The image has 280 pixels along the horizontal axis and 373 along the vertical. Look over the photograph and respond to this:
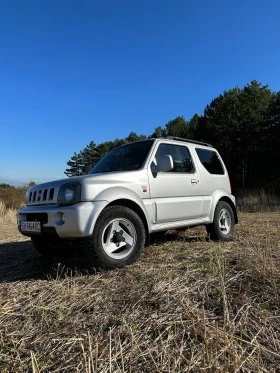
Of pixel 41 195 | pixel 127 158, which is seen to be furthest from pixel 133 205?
pixel 41 195

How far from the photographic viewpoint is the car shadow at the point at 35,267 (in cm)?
353

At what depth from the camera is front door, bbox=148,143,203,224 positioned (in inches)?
165

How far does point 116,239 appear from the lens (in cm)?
359

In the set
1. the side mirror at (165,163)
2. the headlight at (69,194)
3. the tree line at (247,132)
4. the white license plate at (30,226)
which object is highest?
the tree line at (247,132)

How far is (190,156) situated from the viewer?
16.8 feet

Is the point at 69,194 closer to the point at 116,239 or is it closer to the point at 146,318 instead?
the point at 116,239

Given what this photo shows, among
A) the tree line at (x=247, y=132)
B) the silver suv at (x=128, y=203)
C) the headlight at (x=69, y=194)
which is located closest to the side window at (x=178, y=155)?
the silver suv at (x=128, y=203)

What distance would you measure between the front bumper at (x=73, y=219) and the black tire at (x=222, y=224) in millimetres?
2450

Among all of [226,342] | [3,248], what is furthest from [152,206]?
[3,248]

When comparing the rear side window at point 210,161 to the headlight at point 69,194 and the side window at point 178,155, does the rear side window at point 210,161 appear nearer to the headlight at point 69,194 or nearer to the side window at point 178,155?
the side window at point 178,155

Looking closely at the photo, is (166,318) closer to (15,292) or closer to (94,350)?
(94,350)

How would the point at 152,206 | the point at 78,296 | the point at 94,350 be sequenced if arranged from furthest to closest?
the point at 152,206
the point at 78,296
the point at 94,350

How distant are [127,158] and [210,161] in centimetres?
184

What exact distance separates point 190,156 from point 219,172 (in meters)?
0.97
